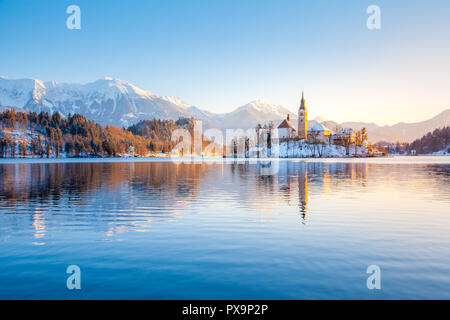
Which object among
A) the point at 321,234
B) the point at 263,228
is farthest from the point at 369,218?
the point at 263,228

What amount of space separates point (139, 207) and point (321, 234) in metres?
15.4

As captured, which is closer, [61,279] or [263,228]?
[61,279]

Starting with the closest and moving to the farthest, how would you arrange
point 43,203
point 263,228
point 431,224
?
point 263,228 → point 431,224 → point 43,203

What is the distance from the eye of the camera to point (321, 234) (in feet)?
57.9

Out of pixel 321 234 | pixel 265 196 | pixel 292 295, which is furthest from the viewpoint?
pixel 265 196

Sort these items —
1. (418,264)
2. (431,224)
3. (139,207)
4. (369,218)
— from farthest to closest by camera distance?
1. (139,207)
2. (369,218)
3. (431,224)
4. (418,264)

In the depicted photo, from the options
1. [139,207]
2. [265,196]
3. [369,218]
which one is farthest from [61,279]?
[265,196]

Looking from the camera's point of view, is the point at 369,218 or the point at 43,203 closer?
the point at 369,218

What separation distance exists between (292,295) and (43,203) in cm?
2636

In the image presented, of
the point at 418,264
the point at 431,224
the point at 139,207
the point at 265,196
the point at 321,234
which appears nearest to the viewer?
the point at 418,264
